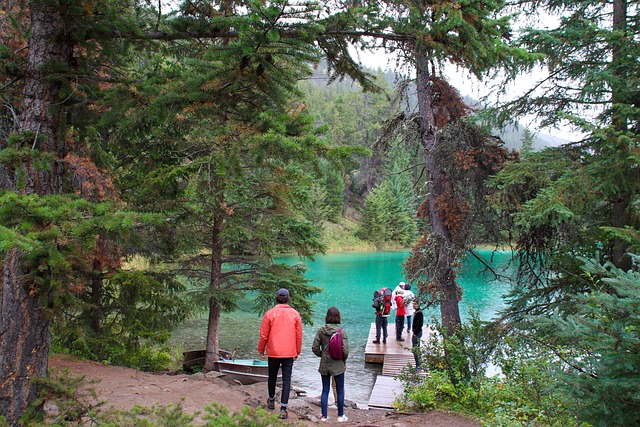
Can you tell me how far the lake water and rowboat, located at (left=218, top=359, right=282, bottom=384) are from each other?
3.85 ft

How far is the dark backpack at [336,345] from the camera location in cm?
533

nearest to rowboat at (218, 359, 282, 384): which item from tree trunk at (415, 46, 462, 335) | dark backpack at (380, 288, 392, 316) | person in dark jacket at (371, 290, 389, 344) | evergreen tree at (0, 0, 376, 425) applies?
person in dark jacket at (371, 290, 389, 344)

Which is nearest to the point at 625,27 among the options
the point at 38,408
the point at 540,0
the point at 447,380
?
the point at 540,0

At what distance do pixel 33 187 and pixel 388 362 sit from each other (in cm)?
918

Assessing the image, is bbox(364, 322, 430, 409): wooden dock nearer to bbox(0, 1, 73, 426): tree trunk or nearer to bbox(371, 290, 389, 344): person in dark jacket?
bbox(371, 290, 389, 344): person in dark jacket

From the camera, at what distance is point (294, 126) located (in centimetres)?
351

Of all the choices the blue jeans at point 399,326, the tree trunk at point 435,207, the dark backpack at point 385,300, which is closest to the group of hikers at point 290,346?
the tree trunk at point 435,207

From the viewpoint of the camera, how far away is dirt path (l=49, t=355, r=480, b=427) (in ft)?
18.2

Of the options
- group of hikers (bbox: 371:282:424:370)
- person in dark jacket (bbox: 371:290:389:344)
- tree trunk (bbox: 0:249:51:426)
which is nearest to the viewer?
tree trunk (bbox: 0:249:51:426)

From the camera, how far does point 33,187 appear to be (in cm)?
370

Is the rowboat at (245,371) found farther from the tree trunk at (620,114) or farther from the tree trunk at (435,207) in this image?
the tree trunk at (620,114)

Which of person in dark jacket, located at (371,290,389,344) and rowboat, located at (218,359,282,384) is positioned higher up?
person in dark jacket, located at (371,290,389,344)

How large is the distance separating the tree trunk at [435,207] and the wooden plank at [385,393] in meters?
1.55

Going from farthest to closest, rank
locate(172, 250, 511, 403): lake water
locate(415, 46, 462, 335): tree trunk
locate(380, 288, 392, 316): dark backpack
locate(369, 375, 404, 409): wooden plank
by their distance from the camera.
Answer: locate(380, 288, 392, 316): dark backpack < locate(172, 250, 511, 403): lake water < locate(415, 46, 462, 335): tree trunk < locate(369, 375, 404, 409): wooden plank
